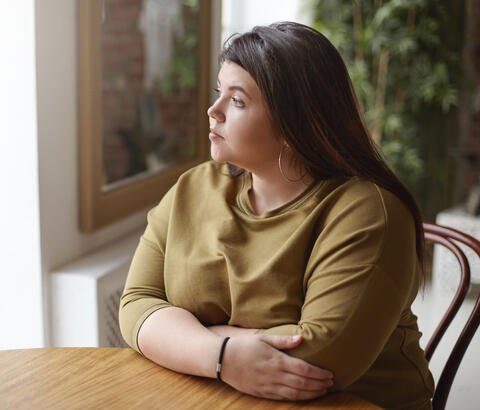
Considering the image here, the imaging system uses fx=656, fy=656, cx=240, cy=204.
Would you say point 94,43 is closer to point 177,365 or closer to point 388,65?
→ point 177,365

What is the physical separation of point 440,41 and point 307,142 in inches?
128

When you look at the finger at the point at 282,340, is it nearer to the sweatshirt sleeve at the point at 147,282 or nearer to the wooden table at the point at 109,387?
the wooden table at the point at 109,387

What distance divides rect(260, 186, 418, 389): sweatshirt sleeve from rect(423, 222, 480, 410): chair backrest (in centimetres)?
26

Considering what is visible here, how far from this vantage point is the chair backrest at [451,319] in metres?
1.47

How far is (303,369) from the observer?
1.16 metres

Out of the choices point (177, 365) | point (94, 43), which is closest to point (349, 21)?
point (94, 43)

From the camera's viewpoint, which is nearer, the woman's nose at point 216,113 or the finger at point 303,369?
the finger at point 303,369

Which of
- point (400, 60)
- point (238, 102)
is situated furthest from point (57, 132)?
point (400, 60)

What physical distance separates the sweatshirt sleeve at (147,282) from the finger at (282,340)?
0.90 ft

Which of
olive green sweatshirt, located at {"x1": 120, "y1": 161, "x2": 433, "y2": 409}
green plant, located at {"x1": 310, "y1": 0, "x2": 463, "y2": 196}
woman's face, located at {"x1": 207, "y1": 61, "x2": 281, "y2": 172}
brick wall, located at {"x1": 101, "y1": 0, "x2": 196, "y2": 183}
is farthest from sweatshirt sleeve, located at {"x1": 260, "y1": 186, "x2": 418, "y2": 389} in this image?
green plant, located at {"x1": 310, "y1": 0, "x2": 463, "y2": 196}

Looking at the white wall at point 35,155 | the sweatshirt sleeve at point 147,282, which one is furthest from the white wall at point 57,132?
the sweatshirt sleeve at point 147,282

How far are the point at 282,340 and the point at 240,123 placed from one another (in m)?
0.44

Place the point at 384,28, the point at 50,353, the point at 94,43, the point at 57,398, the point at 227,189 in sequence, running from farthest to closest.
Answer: the point at 384,28
the point at 94,43
the point at 227,189
the point at 50,353
the point at 57,398

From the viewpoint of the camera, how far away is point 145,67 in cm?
301
